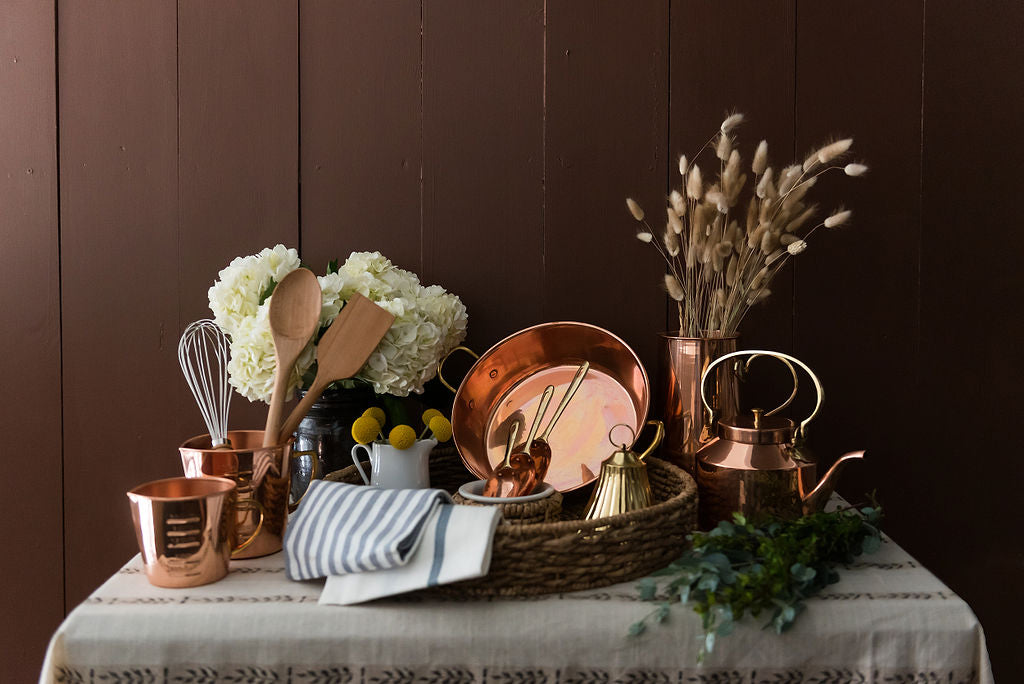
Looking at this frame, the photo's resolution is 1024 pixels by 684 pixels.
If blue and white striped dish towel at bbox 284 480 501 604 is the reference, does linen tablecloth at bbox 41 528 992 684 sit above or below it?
below

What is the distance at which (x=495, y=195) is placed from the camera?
4.28 feet

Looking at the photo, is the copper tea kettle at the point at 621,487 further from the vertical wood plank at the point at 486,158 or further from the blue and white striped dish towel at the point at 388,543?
the vertical wood plank at the point at 486,158

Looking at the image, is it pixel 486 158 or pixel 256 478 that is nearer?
pixel 256 478

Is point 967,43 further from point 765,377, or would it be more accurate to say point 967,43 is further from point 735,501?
point 735,501

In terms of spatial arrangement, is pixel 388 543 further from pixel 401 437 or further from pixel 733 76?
pixel 733 76

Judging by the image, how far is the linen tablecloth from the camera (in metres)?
0.79

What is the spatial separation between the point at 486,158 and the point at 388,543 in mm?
711

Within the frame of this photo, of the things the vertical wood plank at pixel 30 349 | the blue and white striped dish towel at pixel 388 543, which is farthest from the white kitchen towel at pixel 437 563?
the vertical wood plank at pixel 30 349

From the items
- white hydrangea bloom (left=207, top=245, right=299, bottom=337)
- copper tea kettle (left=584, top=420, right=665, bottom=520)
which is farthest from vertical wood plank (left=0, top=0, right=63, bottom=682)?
copper tea kettle (left=584, top=420, right=665, bottom=520)

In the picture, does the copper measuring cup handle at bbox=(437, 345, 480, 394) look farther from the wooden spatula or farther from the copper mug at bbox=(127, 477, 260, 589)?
the copper mug at bbox=(127, 477, 260, 589)

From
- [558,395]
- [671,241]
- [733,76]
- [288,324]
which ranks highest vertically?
[733,76]

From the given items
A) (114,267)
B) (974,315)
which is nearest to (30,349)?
(114,267)

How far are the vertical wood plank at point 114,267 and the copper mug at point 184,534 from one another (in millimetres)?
495

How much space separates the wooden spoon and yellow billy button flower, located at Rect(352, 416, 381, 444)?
0.10 meters
